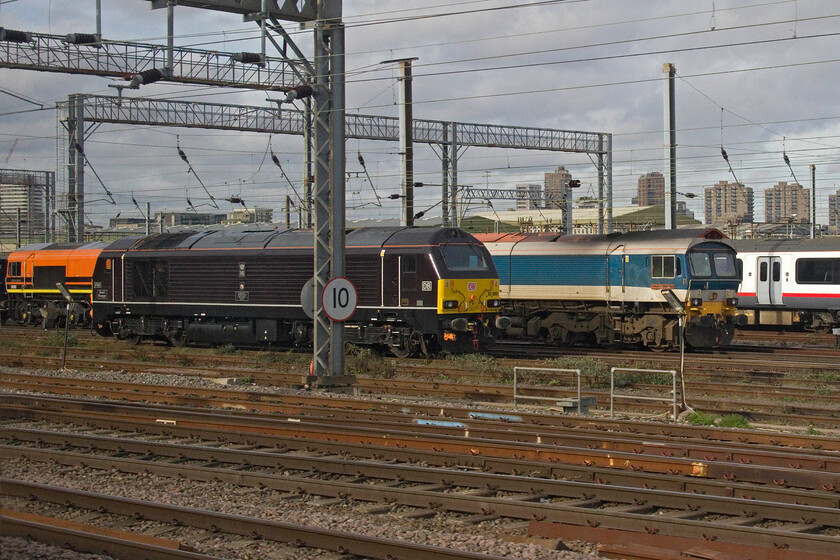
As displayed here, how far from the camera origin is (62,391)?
20.2m

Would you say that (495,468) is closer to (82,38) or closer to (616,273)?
(82,38)

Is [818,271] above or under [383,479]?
above

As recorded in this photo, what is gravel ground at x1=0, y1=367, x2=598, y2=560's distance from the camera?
Result: 28.0 ft

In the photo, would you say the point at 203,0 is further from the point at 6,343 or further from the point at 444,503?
the point at 6,343

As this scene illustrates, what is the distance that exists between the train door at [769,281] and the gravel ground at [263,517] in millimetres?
27993

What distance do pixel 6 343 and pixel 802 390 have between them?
25.9m

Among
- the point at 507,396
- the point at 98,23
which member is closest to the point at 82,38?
the point at 98,23

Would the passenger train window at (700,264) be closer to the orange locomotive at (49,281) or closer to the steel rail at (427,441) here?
the steel rail at (427,441)

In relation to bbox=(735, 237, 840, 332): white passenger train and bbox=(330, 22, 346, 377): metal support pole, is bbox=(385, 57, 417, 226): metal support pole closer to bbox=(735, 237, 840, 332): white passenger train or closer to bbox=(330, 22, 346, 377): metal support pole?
bbox=(330, 22, 346, 377): metal support pole

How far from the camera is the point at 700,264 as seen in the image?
2602 centimetres

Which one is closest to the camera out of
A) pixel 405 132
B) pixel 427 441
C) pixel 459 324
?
pixel 427 441

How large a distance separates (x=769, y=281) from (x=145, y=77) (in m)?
25.0

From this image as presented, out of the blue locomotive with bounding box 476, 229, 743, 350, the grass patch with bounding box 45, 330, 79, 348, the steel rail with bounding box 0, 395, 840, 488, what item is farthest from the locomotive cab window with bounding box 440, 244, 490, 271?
the grass patch with bounding box 45, 330, 79, 348

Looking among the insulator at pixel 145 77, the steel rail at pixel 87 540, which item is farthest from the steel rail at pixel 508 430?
the insulator at pixel 145 77
